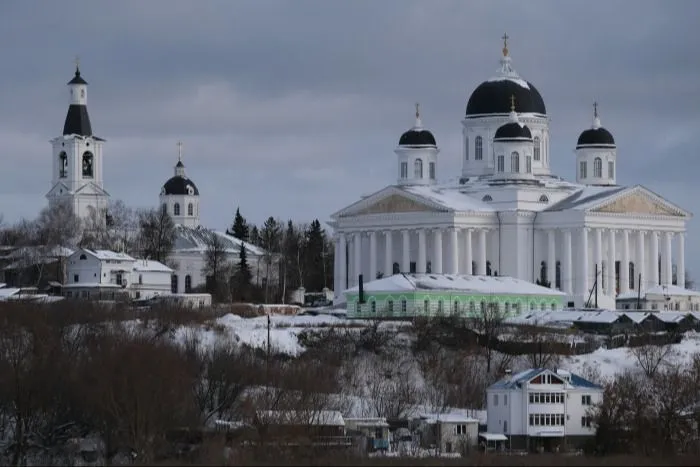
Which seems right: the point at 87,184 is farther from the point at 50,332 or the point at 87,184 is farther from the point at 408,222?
the point at 50,332

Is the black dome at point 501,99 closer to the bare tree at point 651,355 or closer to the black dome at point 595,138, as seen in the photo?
the black dome at point 595,138

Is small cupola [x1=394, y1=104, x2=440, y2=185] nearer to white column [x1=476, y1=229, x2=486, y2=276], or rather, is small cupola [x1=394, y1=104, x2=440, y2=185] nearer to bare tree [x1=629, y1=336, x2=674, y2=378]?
white column [x1=476, y1=229, x2=486, y2=276]

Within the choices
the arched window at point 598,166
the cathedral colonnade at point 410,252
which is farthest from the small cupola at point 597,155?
the cathedral colonnade at point 410,252

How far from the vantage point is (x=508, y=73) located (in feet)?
346

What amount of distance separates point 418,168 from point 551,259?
27.1 feet

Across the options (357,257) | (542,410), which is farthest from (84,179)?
(542,410)

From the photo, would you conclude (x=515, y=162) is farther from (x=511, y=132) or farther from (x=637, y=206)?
(x=637, y=206)

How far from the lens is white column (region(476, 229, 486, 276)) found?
3853 inches

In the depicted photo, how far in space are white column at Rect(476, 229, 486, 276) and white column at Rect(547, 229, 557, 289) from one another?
8.23ft

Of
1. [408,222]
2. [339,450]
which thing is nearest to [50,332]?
[339,450]

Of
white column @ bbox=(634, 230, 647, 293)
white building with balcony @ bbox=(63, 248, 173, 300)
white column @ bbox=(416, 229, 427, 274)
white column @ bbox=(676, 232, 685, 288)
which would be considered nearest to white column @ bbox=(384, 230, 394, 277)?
white column @ bbox=(416, 229, 427, 274)

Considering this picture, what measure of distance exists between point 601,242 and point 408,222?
24.6 feet

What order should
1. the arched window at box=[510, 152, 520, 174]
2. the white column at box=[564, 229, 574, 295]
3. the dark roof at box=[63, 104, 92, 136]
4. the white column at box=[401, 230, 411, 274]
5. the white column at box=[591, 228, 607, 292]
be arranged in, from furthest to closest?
the dark roof at box=[63, 104, 92, 136]
the arched window at box=[510, 152, 520, 174]
the white column at box=[401, 230, 411, 274]
the white column at box=[591, 228, 607, 292]
the white column at box=[564, 229, 574, 295]

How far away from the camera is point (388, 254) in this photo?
100125 mm
